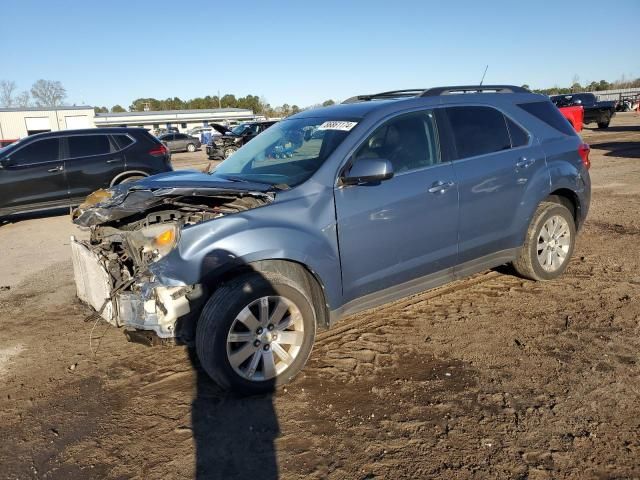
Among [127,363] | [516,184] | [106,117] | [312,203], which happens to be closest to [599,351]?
[516,184]

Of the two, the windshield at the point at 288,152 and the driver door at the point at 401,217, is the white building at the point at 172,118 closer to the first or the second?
the windshield at the point at 288,152

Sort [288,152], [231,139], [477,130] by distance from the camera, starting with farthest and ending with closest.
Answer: [231,139] < [477,130] < [288,152]

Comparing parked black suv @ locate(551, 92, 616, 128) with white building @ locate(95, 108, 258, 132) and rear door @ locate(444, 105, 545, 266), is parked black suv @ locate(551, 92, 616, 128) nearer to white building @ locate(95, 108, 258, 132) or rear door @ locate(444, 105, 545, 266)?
rear door @ locate(444, 105, 545, 266)

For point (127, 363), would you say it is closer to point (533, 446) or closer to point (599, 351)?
point (533, 446)

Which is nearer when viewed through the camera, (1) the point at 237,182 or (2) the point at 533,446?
(2) the point at 533,446

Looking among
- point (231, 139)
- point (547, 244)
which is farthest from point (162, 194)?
point (231, 139)

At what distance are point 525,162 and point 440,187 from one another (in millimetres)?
1111

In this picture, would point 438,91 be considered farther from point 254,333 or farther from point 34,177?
point 34,177

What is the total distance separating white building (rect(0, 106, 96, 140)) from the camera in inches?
2254

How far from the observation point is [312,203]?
3.50 meters

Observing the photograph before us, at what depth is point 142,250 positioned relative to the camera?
346cm

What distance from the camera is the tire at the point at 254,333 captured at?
3150mm

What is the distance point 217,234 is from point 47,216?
9.29m

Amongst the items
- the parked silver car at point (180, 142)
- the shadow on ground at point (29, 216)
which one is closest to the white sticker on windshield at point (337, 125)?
the shadow on ground at point (29, 216)
